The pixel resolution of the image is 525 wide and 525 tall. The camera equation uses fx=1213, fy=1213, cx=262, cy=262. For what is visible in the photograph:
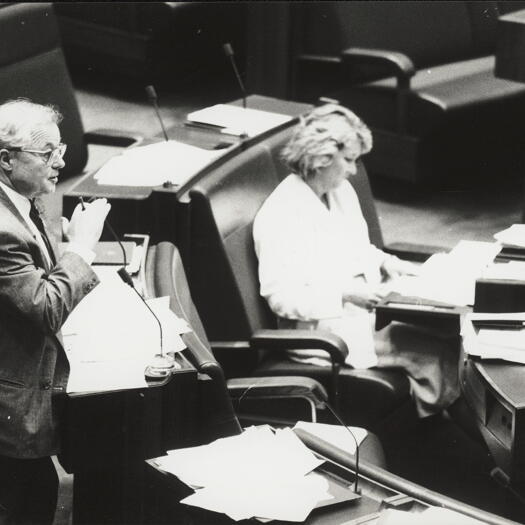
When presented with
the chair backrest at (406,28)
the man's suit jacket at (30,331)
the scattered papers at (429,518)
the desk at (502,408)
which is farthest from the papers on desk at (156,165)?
the chair backrest at (406,28)

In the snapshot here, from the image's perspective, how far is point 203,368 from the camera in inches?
105

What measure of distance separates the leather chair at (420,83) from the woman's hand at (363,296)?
6.43ft

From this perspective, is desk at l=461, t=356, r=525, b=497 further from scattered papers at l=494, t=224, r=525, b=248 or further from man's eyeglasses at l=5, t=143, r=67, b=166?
man's eyeglasses at l=5, t=143, r=67, b=166

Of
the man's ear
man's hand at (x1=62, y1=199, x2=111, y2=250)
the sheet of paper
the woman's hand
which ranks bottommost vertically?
the woman's hand

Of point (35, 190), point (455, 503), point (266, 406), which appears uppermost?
point (35, 190)

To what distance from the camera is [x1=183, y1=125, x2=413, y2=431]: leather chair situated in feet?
10.9

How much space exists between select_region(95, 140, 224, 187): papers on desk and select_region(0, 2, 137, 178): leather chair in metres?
0.50

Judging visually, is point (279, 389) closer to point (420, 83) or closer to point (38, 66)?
point (38, 66)

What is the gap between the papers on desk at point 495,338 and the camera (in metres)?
2.83

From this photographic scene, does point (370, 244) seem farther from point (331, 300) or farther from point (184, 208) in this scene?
point (184, 208)

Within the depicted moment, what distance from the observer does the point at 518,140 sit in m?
6.03

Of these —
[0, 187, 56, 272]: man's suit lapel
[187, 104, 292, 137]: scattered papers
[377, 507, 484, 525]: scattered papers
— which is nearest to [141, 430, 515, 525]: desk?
[377, 507, 484, 525]: scattered papers

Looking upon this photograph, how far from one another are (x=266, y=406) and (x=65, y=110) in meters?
1.47

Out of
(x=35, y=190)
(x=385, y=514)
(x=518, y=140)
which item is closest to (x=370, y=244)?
(x=35, y=190)
